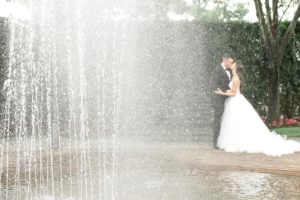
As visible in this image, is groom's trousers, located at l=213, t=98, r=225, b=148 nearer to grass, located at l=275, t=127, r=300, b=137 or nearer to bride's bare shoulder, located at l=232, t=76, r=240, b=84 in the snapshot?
bride's bare shoulder, located at l=232, t=76, r=240, b=84

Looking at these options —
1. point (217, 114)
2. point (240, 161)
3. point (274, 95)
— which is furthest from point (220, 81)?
point (274, 95)

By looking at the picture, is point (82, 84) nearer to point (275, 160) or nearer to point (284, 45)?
point (284, 45)

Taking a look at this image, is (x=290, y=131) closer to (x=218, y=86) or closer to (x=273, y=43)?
(x=273, y=43)

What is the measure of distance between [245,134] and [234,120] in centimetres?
38

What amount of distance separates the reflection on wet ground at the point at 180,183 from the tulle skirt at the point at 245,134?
0.63 m

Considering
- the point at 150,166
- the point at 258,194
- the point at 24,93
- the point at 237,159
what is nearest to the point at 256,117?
the point at 237,159

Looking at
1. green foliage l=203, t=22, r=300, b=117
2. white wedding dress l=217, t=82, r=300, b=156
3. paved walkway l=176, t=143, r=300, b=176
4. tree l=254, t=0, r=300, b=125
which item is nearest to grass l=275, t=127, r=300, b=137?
tree l=254, t=0, r=300, b=125

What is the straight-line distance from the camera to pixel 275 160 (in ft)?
28.4

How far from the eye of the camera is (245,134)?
998 cm

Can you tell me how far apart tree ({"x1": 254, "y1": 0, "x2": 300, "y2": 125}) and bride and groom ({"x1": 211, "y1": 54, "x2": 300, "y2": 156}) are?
4.16 m

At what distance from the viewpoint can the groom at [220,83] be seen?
10.2 metres

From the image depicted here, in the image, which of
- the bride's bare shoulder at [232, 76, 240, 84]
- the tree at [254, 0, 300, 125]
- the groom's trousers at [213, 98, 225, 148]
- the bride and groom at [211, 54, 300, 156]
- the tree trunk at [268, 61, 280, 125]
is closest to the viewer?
the bride and groom at [211, 54, 300, 156]

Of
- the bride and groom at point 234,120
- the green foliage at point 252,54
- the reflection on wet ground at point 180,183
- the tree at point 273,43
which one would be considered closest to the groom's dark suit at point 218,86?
the bride and groom at point 234,120

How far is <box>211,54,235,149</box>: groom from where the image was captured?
33.6 ft
